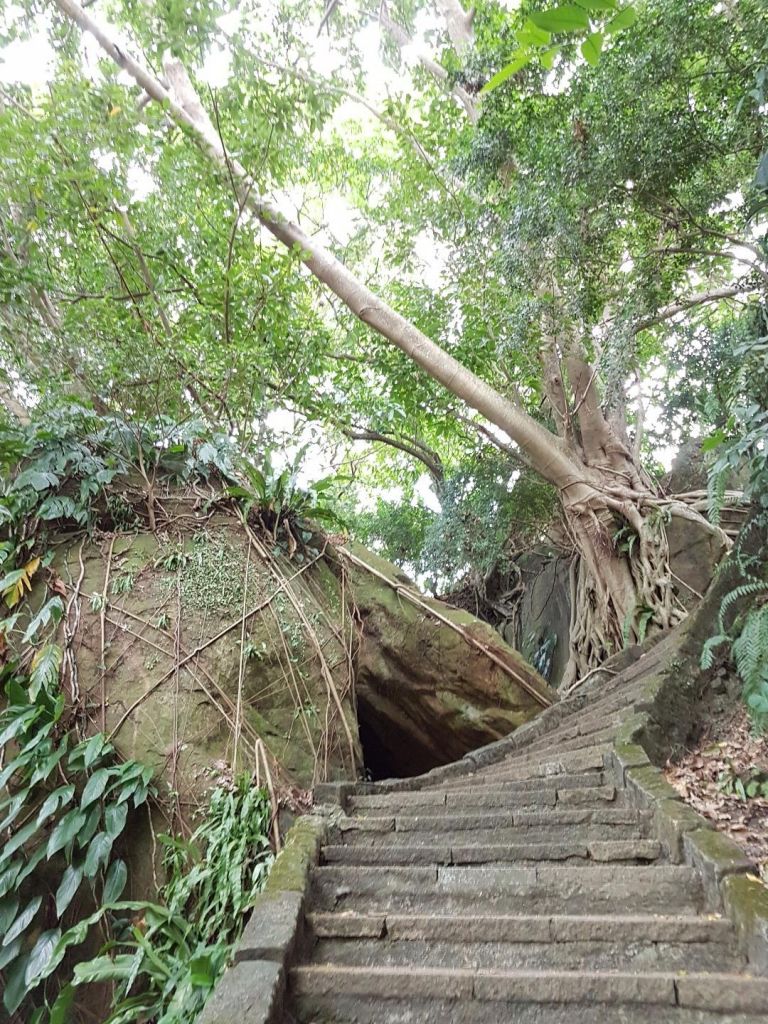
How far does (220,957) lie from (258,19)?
802 cm

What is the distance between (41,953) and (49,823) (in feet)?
2.17

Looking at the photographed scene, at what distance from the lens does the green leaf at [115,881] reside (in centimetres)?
329

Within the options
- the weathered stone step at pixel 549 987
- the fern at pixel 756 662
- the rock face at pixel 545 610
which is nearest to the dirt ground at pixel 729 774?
the fern at pixel 756 662

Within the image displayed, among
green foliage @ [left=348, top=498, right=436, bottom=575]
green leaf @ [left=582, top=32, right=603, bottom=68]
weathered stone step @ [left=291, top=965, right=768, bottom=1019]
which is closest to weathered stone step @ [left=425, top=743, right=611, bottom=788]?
weathered stone step @ [left=291, top=965, right=768, bottom=1019]

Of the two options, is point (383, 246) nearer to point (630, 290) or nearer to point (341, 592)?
point (630, 290)

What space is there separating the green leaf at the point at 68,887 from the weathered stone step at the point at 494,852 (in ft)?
4.73

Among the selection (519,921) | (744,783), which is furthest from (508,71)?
(744,783)

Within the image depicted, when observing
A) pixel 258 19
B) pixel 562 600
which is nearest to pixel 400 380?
pixel 258 19

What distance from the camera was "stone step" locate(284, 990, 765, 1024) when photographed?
1.94 meters

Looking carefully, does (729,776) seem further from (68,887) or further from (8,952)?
(8,952)

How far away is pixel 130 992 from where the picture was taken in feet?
9.87

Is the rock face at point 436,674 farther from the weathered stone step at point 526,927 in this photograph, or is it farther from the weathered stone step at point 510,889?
the weathered stone step at point 526,927

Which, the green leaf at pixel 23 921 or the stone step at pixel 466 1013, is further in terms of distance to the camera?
the green leaf at pixel 23 921

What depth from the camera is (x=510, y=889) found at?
2.59 meters
